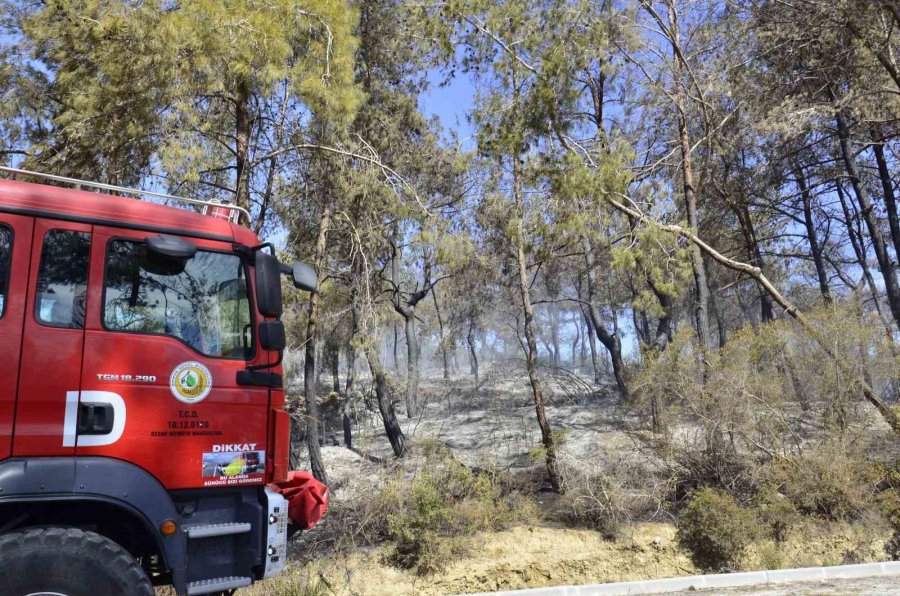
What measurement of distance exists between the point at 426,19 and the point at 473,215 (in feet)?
15.3

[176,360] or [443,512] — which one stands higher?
[176,360]

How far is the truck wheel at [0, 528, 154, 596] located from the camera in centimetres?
374

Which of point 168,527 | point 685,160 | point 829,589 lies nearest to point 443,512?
point 829,589

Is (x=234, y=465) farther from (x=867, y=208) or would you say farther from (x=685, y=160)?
(x=867, y=208)

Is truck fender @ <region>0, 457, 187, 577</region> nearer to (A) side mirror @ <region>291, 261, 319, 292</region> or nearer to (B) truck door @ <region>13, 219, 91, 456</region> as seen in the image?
(B) truck door @ <region>13, 219, 91, 456</region>

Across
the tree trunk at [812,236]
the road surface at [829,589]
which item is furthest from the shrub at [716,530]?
the tree trunk at [812,236]

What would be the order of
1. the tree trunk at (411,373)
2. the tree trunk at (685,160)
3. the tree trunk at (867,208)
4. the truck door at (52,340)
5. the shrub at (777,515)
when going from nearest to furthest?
the truck door at (52,340) → the shrub at (777,515) → the tree trunk at (685,160) → the tree trunk at (867,208) → the tree trunk at (411,373)

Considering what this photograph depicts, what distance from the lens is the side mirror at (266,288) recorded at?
4.80 metres

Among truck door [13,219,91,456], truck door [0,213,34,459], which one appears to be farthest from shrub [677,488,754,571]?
truck door [0,213,34,459]

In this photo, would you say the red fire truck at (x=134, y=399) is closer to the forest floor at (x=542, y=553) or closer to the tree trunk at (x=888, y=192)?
the forest floor at (x=542, y=553)

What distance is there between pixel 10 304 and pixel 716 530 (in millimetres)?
10064

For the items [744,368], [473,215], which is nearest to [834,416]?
[744,368]

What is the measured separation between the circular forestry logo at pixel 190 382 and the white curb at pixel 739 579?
5.51m

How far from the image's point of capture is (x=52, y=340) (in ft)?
13.5
